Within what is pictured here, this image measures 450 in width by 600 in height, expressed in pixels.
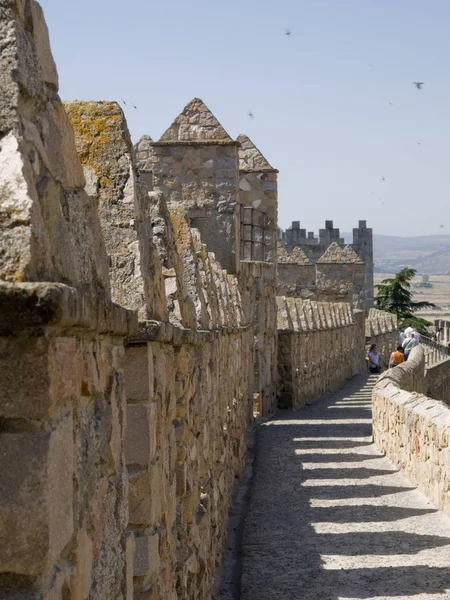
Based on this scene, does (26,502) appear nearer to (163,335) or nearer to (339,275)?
(163,335)

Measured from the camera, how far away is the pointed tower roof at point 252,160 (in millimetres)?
18438

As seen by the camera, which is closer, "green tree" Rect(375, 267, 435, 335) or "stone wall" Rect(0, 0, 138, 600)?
"stone wall" Rect(0, 0, 138, 600)

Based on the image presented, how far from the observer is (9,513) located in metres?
1.95

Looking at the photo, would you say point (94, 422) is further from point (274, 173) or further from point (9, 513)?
point (274, 173)

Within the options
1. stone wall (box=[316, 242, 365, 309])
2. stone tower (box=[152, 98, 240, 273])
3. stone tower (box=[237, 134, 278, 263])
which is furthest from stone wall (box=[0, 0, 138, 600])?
stone wall (box=[316, 242, 365, 309])

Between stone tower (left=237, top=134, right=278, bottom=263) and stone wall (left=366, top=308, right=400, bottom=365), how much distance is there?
52.1 ft

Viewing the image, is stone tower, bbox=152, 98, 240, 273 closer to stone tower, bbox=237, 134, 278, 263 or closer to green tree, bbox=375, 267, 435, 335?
stone tower, bbox=237, 134, 278, 263

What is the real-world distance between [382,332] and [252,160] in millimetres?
17910

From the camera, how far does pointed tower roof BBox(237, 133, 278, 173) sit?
18.4 metres

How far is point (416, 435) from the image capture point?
34.3 ft

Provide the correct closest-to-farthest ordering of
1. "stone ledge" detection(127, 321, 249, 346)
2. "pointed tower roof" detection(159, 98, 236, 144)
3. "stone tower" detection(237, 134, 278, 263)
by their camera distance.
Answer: "stone ledge" detection(127, 321, 249, 346) → "pointed tower roof" detection(159, 98, 236, 144) → "stone tower" detection(237, 134, 278, 263)

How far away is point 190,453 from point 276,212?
43.6 ft

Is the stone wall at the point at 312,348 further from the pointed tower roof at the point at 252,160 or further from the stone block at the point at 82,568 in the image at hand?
the stone block at the point at 82,568

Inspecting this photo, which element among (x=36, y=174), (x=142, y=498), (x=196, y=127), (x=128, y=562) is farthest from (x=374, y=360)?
(x=36, y=174)
